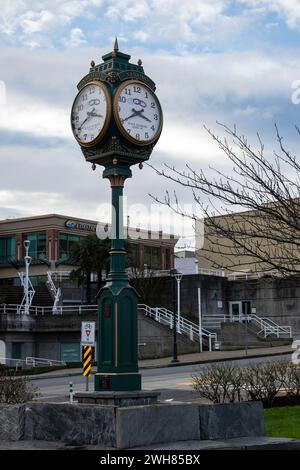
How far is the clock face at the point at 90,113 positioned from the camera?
9422 millimetres

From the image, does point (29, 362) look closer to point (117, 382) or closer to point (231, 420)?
point (117, 382)

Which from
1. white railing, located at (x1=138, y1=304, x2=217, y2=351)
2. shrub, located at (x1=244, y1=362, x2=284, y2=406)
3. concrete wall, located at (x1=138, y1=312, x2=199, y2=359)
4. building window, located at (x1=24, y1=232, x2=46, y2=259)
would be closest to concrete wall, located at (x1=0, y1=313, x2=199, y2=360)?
concrete wall, located at (x1=138, y1=312, x2=199, y2=359)

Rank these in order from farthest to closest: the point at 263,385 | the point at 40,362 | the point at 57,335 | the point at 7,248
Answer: the point at 7,248 → the point at 57,335 → the point at 40,362 → the point at 263,385

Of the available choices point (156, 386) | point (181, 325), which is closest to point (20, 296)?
point (181, 325)

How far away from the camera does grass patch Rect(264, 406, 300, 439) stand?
10.8m

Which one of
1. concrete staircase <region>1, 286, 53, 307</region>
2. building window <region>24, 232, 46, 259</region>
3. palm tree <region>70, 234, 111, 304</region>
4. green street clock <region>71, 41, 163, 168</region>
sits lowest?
green street clock <region>71, 41, 163, 168</region>

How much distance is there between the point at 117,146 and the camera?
31.0 ft

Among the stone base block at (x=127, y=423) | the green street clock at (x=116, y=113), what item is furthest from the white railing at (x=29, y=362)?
the stone base block at (x=127, y=423)

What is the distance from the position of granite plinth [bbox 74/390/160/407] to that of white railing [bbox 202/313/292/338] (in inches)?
1537

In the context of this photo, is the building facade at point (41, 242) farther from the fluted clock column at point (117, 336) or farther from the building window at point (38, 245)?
the fluted clock column at point (117, 336)

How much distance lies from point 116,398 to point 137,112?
3.70 metres

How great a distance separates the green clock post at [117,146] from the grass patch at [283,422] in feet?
10.1

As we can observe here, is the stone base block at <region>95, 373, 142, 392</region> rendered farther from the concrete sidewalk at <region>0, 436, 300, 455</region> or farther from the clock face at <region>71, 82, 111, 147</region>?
the clock face at <region>71, 82, 111, 147</region>
